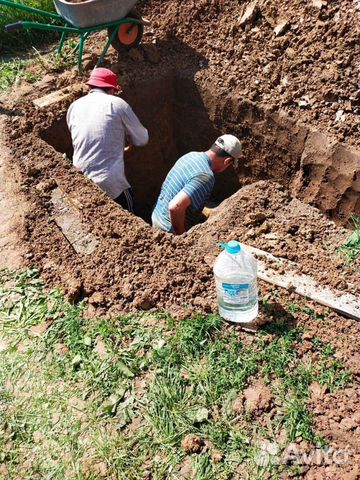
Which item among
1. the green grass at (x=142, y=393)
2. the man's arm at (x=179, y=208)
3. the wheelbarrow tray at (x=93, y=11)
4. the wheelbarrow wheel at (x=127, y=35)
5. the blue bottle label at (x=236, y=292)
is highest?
the wheelbarrow tray at (x=93, y=11)

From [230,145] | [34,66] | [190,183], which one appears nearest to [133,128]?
[190,183]

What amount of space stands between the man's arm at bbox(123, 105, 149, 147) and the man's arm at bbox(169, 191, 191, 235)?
81 cm

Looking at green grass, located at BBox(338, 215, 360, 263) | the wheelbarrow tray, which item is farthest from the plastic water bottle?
the wheelbarrow tray

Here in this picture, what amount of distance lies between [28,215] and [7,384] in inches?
63.1

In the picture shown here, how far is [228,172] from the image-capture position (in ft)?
19.7

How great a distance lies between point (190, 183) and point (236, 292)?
1672 millimetres

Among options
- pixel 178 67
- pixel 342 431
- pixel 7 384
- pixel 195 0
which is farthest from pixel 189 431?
pixel 195 0

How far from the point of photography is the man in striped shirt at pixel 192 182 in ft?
14.9

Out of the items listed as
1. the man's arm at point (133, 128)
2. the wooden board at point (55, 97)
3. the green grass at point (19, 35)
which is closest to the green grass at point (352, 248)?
the man's arm at point (133, 128)

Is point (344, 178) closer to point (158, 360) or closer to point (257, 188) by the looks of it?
point (257, 188)

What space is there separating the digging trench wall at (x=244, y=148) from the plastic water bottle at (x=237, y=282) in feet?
6.30

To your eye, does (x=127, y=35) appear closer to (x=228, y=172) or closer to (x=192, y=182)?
(x=228, y=172)

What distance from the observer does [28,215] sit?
435 cm

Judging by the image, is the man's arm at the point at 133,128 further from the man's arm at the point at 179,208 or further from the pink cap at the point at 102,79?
the man's arm at the point at 179,208
